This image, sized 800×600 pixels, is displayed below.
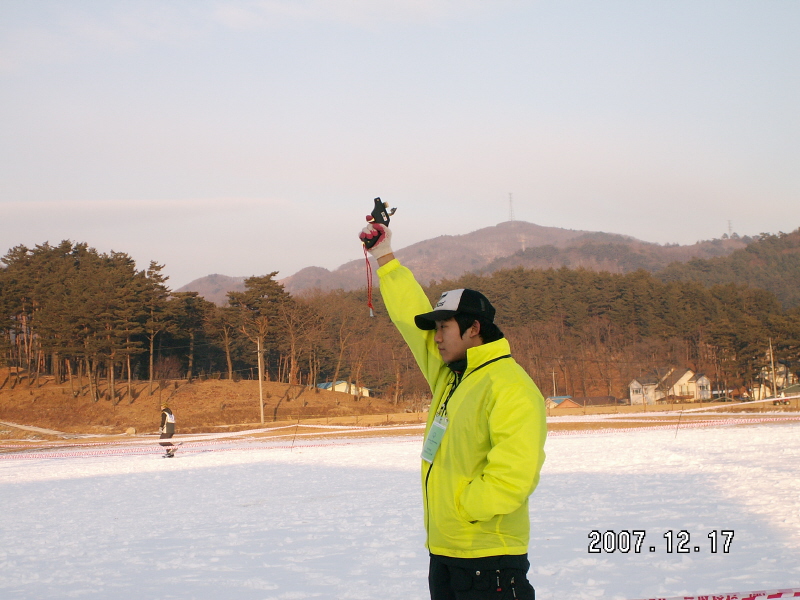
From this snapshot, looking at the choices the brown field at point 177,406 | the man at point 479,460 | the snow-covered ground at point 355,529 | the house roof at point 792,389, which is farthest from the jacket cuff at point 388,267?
the house roof at point 792,389

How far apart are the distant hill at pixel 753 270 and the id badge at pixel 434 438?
146 meters

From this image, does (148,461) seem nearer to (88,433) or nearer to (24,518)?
(24,518)

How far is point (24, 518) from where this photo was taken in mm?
11141

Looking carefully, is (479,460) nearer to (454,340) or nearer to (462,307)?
(454,340)

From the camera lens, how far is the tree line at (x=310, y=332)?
203 ft

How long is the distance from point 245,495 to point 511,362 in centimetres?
1020

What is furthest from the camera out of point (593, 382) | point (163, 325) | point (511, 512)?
point (593, 382)

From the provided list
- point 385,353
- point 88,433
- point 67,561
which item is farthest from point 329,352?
point 67,561

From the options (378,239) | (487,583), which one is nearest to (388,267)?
(378,239)

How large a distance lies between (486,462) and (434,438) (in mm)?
277

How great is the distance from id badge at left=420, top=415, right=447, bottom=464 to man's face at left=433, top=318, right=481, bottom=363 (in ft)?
0.96

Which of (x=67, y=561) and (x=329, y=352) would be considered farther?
(x=329, y=352)

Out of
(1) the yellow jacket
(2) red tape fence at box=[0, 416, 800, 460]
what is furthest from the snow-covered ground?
(2) red tape fence at box=[0, 416, 800, 460]

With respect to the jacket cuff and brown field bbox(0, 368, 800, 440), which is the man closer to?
the jacket cuff
